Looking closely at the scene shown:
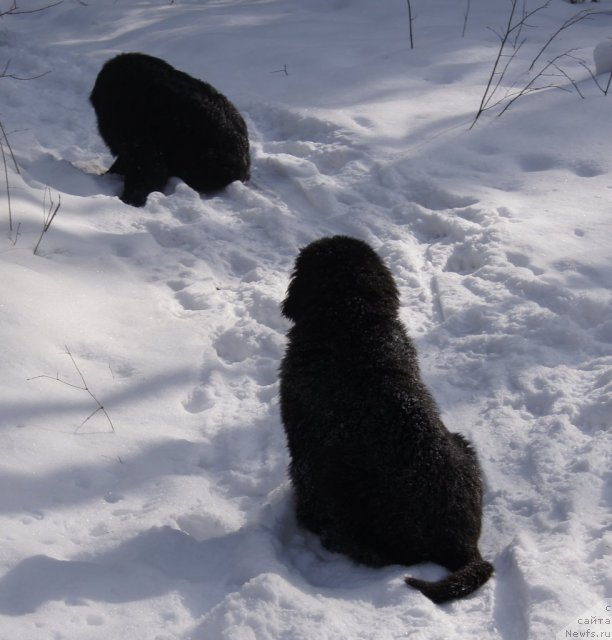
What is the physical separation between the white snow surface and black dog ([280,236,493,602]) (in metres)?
0.13

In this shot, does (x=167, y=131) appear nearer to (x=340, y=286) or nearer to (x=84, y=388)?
(x=84, y=388)

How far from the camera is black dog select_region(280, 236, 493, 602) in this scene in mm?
3115

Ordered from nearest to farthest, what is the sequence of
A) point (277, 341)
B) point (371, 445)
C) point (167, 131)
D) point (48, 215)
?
1. point (371, 445)
2. point (277, 341)
3. point (48, 215)
4. point (167, 131)

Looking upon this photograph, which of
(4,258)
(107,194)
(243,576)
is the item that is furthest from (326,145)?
(243,576)

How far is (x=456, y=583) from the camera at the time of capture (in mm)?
2992

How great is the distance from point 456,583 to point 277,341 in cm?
219

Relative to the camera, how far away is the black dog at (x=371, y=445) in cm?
312

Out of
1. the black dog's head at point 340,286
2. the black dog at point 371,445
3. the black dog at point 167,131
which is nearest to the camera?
the black dog at point 371,445

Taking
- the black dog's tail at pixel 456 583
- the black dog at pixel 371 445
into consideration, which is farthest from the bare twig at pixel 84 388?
the black dog's tail at pixel 456 583

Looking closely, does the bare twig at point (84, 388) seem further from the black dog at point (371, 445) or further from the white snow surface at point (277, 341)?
the black dog at point (371, 445)

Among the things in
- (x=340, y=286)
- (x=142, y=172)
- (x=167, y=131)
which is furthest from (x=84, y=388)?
(x=167, y=131)

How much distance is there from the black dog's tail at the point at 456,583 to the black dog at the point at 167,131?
179 inches

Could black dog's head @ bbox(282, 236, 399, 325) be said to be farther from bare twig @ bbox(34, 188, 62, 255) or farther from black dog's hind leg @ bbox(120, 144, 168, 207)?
black dog's hind leg @ bbox(120, 144, 168, 207)

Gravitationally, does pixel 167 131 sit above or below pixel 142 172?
above
